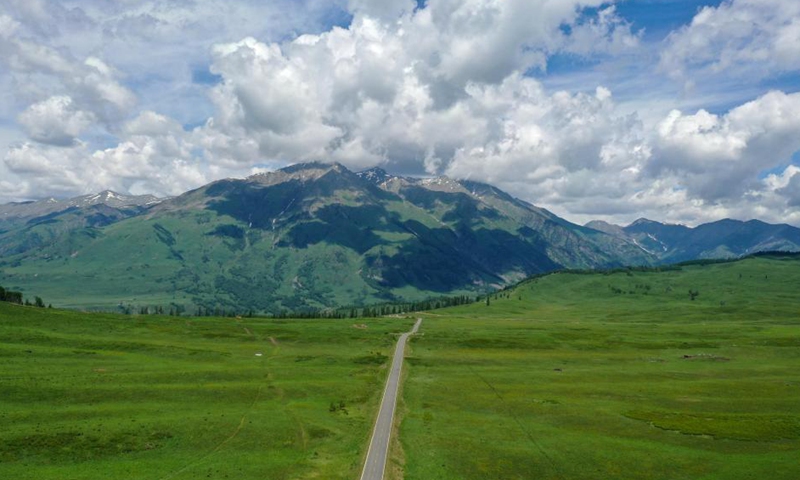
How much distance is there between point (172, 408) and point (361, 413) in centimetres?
3538

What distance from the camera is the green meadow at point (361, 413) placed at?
7100 cm

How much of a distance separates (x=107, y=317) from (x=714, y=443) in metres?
204

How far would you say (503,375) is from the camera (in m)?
138

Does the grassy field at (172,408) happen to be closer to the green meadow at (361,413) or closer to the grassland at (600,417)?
the green meadow at (361,413)

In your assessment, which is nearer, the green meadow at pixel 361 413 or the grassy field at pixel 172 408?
the grassy field at pixel 172 408

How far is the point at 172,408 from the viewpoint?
93438mm

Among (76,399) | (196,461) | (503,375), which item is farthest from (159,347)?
(503,375)

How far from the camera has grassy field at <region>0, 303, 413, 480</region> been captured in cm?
6875

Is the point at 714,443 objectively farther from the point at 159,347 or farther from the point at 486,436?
the point at 159,347

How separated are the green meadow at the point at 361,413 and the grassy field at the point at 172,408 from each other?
38 cm

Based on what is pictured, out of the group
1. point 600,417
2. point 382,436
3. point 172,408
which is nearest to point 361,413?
point 382,436

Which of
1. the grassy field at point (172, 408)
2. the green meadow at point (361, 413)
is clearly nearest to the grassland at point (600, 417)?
the green meadow at point (361, 413)

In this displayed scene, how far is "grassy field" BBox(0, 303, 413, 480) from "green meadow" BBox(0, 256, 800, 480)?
0.38m

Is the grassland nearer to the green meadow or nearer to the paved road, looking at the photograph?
the green meadow
